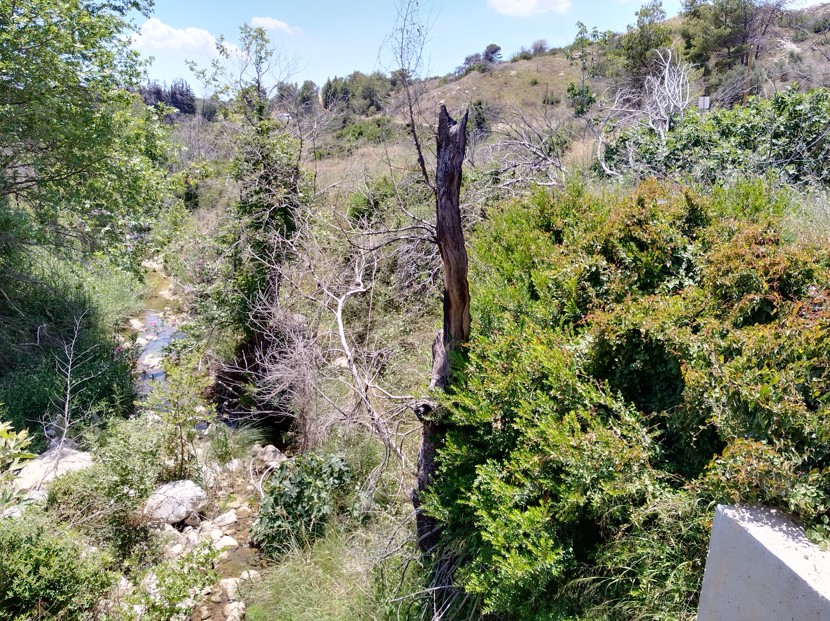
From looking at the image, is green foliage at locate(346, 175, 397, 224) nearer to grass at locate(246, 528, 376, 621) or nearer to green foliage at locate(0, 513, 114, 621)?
grass at locate(246, 528, 376, 621)

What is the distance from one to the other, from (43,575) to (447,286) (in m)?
3.19

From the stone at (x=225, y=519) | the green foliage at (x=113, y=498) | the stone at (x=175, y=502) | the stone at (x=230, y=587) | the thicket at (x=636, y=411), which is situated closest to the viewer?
the thicket at (x=636, y=411)

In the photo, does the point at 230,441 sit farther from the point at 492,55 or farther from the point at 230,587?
the point at 492,55

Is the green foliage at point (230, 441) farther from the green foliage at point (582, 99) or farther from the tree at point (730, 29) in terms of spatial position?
the tree at point (730, 29)

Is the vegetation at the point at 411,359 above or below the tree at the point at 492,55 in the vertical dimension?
below

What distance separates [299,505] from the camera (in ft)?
14.7

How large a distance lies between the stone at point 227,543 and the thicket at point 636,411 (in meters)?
2.71

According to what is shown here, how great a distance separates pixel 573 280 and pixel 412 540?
208 cm

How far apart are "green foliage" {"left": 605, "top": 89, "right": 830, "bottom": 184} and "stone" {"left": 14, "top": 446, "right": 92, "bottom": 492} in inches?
274

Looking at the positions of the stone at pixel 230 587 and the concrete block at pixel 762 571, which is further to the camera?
the stone at pixel 230 587

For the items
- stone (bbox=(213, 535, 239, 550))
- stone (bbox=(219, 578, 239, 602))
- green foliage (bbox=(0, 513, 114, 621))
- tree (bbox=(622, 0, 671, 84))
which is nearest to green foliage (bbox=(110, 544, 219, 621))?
green foliage (bbox=(0, 513, 114, 621))

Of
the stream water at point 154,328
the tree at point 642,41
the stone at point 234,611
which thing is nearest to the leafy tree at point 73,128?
the stream water at point 154,328

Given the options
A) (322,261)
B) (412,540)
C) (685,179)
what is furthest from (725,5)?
(412,540)

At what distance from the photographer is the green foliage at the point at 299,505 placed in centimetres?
441
